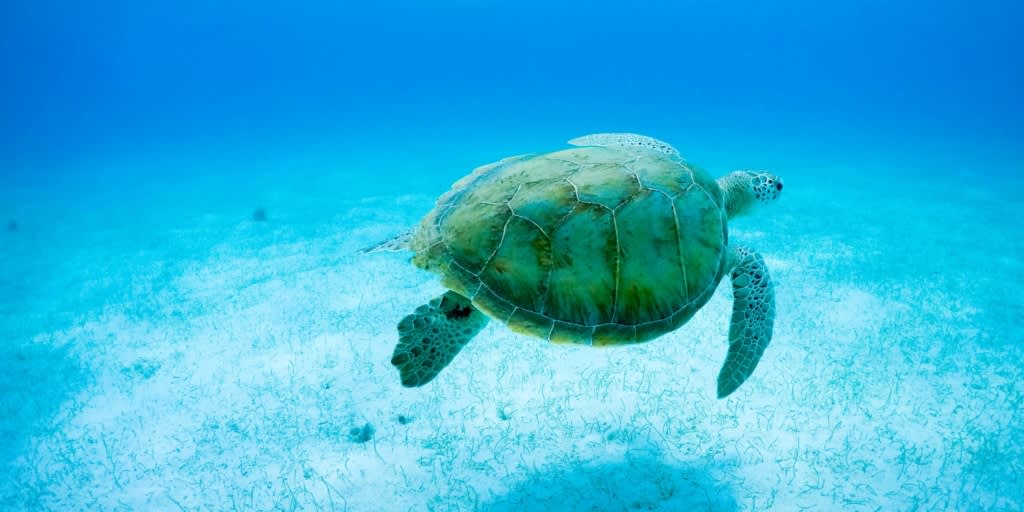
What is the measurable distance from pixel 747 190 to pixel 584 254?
262cm

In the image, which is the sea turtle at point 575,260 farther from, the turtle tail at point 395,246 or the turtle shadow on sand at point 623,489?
the turtle shadow on sand at point 623,489

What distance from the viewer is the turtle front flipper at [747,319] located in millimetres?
3542

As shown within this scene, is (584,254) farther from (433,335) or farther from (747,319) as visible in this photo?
(747,319)

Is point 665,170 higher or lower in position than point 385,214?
lower

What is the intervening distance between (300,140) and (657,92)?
192 feet

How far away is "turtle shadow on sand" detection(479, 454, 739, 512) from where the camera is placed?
3.47 metres

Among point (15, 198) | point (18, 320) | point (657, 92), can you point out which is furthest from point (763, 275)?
point (657, 92)

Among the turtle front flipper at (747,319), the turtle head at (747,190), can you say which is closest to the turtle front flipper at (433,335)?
the turtle front flipper at (747,319)

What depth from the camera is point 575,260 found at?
3088 mm

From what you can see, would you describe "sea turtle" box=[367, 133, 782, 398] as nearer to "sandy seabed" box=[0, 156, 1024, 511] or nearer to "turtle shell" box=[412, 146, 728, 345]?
"turtle shell" box=[412, 146, 728, 345]

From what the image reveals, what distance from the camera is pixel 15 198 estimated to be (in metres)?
18.3

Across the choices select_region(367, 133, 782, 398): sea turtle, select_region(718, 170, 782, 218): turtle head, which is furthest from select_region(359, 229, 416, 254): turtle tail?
select_region(718, 170, 782, 218): turtle head

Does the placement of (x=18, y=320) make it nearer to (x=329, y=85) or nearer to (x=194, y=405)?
(x=194, y=405)

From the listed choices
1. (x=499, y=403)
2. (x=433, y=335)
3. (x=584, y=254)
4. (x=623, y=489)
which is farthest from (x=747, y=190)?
(x=433, y=335)
